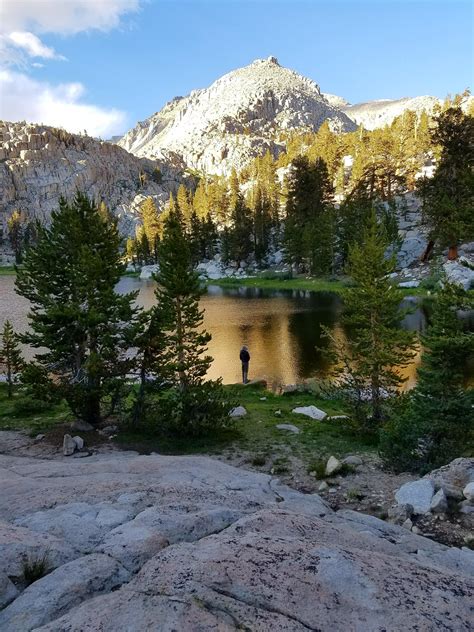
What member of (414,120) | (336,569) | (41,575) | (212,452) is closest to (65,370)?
(212,452)

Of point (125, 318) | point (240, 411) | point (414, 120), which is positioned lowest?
point (240, 411)

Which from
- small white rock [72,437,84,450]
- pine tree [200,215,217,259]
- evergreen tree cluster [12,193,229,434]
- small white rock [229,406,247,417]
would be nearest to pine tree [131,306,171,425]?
evergreen tree cluster [12,193,229,434]

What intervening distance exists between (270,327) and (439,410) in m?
34.5

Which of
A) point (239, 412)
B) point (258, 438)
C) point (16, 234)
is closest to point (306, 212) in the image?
point (239, 412)

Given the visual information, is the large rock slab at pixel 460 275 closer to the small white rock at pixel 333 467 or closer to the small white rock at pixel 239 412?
the small white rock at pixel 239 412

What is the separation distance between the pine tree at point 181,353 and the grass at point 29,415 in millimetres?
7177

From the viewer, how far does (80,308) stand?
790 inches

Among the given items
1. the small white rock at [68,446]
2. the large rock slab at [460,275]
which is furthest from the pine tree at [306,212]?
the small white rock at [68,446]

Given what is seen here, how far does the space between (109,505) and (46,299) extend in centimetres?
1423

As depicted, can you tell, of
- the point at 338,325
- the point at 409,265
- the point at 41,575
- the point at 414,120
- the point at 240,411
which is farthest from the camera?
the point at 414,120

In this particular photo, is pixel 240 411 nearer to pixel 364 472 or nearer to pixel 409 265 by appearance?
pixel 364 472

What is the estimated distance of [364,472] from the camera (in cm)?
1498

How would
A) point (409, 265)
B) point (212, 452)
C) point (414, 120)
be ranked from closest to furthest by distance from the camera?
point (212, 452) → point (409, 265) → point (414, 120)

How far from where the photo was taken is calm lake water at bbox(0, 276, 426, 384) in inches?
1382
